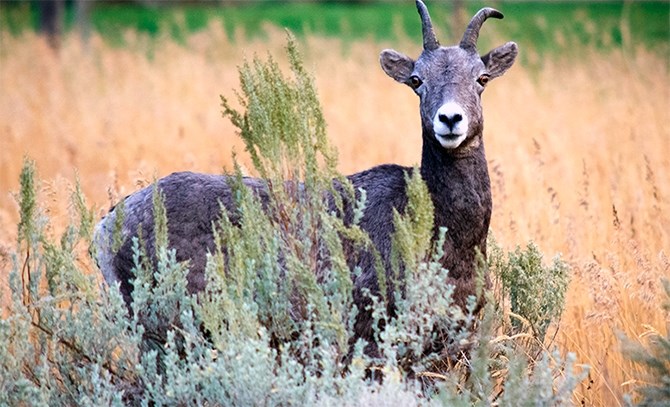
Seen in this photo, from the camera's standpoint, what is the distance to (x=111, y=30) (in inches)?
938

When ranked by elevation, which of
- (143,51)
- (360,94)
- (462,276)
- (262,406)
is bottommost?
(262,406)

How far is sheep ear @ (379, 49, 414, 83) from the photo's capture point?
216 inches

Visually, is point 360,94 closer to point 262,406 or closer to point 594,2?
point 262,406

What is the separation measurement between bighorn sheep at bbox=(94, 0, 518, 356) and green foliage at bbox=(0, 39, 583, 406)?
4.5 inches

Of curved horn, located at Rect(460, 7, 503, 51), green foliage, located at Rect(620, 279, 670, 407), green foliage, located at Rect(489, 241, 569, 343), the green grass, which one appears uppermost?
the green grass

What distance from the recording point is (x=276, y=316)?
4.51m

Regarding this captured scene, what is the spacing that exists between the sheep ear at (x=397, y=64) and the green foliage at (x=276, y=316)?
781 mm

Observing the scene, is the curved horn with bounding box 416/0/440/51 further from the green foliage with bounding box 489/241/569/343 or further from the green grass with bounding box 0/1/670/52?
the green grass with bounding box 0/1/670/52

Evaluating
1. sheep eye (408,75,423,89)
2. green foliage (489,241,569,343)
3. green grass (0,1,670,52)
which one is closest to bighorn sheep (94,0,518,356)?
sheep eye (408,75,423,89)

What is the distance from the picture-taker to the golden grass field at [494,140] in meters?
5.68

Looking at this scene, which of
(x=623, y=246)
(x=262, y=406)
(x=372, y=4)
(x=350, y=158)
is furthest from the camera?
(x=372, y=4)

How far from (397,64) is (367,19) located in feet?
72.8

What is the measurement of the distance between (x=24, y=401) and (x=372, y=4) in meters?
29.8

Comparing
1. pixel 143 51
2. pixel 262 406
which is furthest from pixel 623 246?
pixel 143 51
